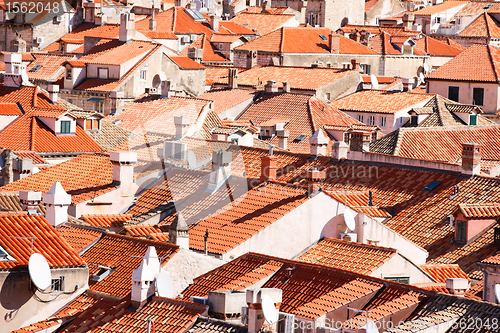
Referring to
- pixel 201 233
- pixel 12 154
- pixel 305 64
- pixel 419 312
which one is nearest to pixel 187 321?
pixel 419 312

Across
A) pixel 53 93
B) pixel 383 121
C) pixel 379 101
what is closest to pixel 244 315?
pixel 53 93

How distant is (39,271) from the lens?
70.7ft

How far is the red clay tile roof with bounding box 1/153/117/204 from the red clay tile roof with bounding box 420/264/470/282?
9.87 m

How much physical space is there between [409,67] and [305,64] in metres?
11.3

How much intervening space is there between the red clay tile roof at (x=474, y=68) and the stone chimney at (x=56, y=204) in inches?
1645

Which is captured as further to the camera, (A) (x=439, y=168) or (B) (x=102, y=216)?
(A) (x=439, y=168)

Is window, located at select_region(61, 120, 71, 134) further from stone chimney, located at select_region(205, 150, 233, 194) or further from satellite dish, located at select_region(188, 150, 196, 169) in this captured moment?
stone chimney, located at select_region(205, 150, 233, 194)

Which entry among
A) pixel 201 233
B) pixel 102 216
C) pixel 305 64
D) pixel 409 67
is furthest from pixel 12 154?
pixel 409 67

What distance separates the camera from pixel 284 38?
271 feet

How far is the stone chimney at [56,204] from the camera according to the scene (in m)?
27.5

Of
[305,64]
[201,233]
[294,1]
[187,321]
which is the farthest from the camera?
[294,1]

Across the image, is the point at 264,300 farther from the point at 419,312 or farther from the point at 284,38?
the point at 284,38

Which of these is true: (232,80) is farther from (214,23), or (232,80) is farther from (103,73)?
(214,23)

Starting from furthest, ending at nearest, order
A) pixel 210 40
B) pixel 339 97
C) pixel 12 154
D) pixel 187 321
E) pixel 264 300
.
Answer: pixel 210 40, pixel 339 97, pixel 12 154, pixel 187 321, pixel 264 300
